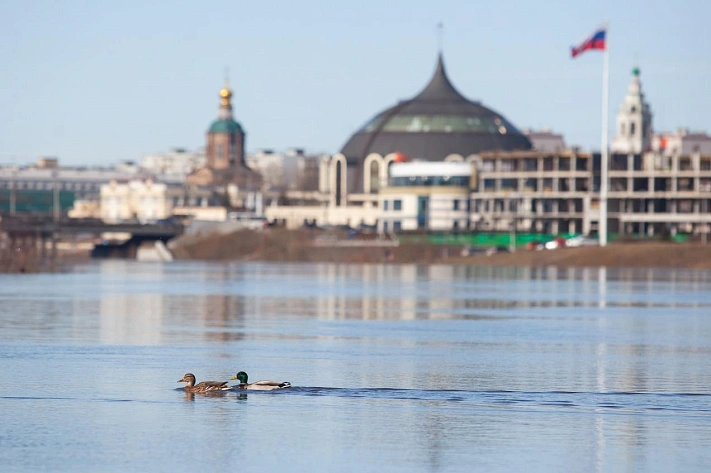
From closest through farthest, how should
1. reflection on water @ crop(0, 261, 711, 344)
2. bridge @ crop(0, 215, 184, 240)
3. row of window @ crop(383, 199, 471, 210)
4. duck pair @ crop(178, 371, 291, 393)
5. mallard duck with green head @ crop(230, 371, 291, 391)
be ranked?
duck pair @ crop(178, 371, 291, 393)
mallard duck with green head @ crop(230, 371, 291, 391)
reflection on water @ crop(0, 261, 711, 344)
bridge @ crop(0, 215, 184, 240)
row of window @ crop(383, 199, 471, 210)

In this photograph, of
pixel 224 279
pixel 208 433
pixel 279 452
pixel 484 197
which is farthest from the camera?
pixel 484 197

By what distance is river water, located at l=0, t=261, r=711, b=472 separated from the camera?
28969mm

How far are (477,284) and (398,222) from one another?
82.7 meters

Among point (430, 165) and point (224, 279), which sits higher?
point (430, 165)

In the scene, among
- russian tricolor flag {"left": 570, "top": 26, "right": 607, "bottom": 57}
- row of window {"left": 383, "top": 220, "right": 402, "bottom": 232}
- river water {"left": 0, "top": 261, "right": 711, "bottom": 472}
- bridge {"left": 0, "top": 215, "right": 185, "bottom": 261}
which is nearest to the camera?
river water {"left": 0, "top": 261, "right": 711, "bottom": 472}

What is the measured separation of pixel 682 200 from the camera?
164 metres

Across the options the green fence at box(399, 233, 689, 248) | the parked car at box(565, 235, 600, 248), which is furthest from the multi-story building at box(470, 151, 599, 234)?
the parked car at box(565, 235, 600, 248)

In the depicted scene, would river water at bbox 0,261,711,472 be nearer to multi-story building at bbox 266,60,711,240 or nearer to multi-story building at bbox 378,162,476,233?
multi-story building at bbox 266,60,711,240

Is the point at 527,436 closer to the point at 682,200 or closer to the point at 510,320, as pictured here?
the point at 510,320

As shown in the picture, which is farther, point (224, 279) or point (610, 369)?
point (224, 279)

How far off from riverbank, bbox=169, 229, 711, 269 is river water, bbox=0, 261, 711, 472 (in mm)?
63028

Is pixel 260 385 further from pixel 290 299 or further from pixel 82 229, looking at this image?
pixel 82 229

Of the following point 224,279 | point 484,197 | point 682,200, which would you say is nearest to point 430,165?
point 484,197

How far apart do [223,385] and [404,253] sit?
123m
